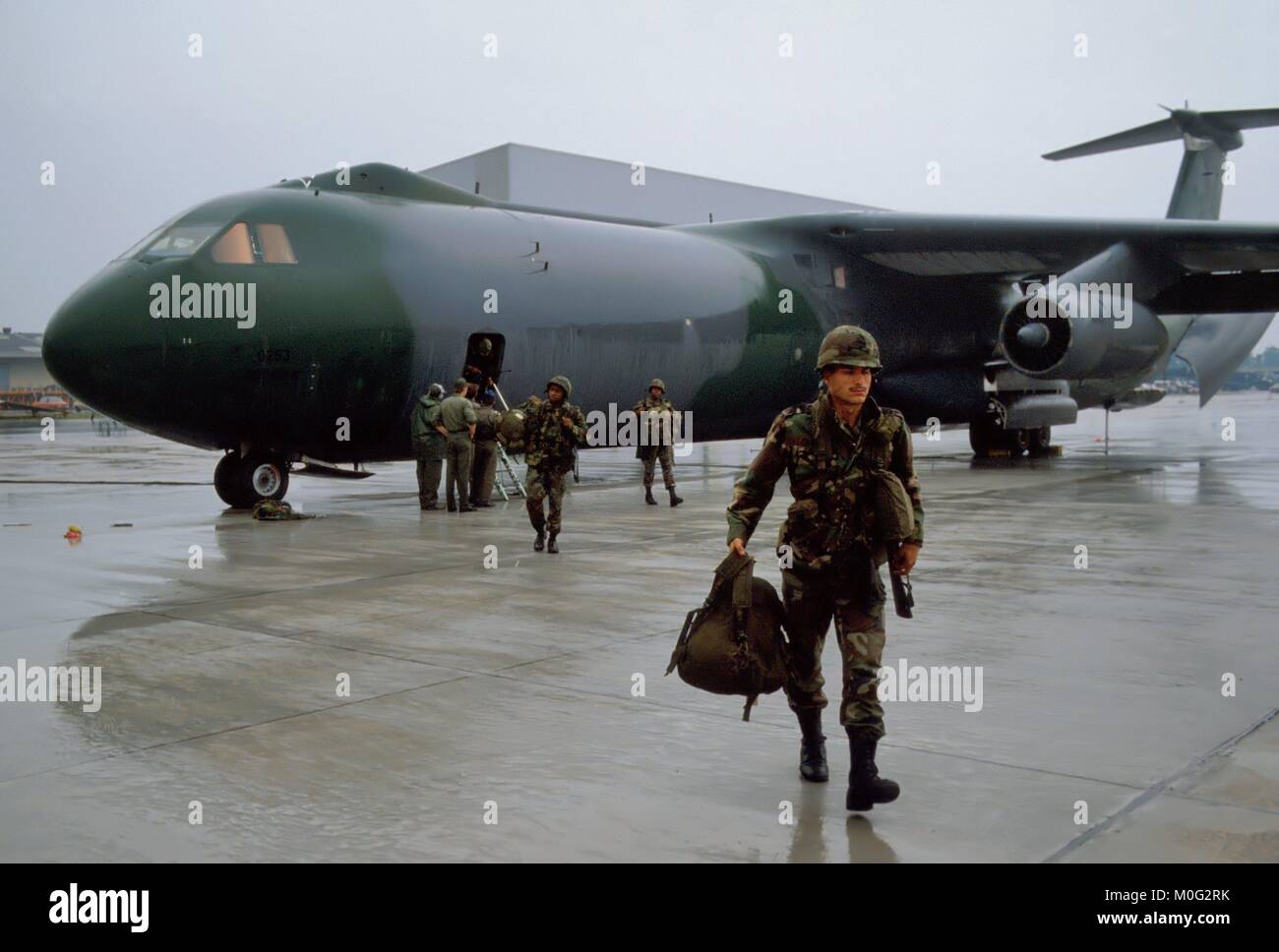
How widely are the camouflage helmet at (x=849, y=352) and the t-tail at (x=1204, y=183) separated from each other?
20573 millimetres

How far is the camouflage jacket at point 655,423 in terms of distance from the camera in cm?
1455

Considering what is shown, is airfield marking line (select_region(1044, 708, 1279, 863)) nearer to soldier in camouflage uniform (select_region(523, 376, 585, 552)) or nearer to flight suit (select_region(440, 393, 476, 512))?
soldier in camouflage uniform (select_region(523, 376, 585, 552))

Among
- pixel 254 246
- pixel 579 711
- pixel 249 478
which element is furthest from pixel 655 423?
pixel 579 711

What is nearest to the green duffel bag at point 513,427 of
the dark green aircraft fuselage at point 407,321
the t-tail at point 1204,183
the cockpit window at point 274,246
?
the dark green aircraft fuselage at point 407,321

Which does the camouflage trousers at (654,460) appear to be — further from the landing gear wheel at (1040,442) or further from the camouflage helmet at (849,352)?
the landing gear wheel at (1040,442)

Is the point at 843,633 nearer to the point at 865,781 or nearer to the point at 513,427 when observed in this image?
the point at 865,781

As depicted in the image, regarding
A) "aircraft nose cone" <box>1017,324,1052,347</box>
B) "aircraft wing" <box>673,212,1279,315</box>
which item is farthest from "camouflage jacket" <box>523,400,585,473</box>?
"aircraft nose cone" <box>1017,324,1052,347</box>

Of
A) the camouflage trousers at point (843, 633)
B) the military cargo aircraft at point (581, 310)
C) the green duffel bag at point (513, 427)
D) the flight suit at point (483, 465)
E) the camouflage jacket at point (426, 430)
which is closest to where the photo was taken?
the camouflage trousers at point (843, 633)

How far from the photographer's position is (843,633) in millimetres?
4301

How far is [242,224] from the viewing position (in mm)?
12547

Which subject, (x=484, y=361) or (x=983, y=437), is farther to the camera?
(x=983, y=437)

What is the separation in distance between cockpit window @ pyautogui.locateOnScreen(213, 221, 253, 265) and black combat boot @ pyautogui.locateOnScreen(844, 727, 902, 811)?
9.91 meters

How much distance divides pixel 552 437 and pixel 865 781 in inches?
259

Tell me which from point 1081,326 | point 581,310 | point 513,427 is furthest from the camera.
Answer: point 1081,326
